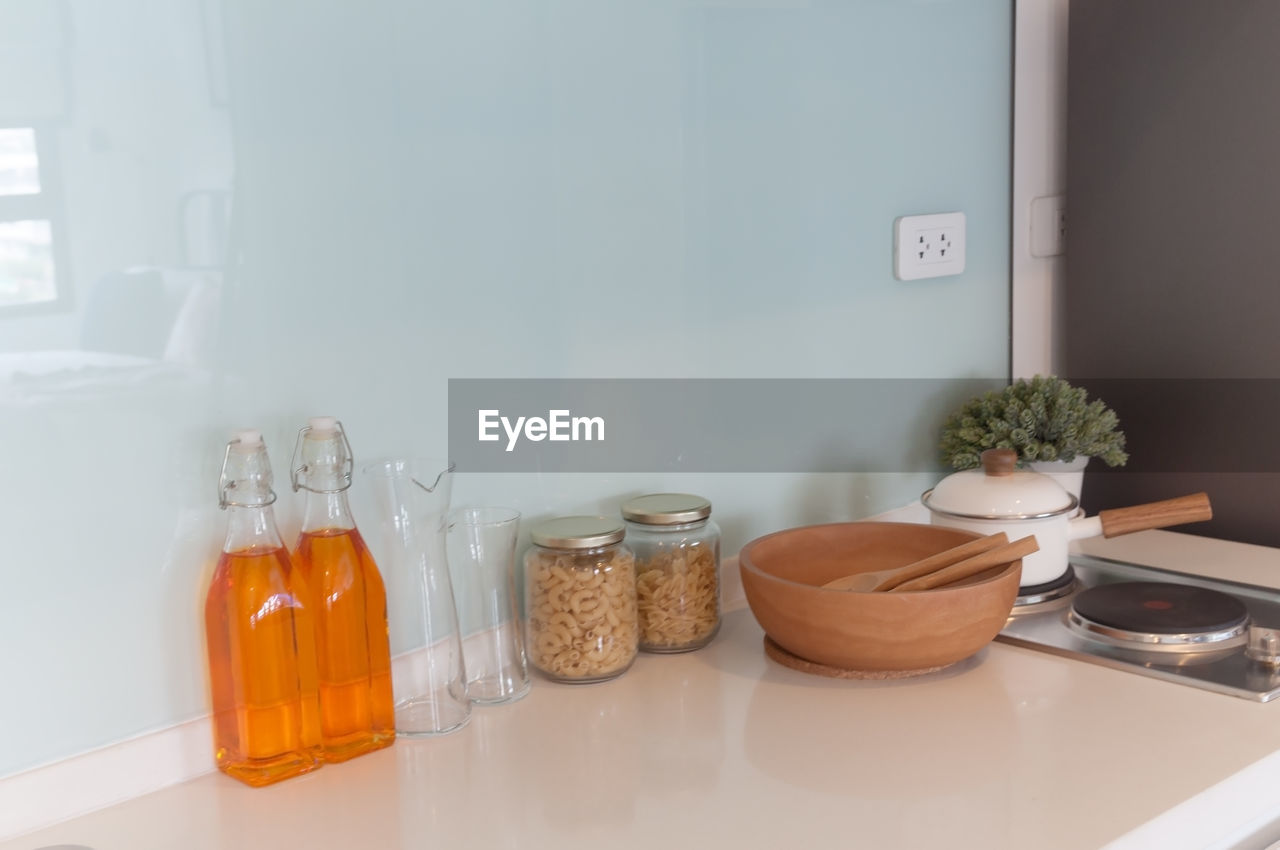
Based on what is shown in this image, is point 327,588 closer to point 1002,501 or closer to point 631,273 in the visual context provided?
point 631,273

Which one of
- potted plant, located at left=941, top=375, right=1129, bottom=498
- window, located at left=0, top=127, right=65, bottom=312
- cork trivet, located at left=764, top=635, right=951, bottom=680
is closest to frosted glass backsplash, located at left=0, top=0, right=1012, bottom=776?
window, located at left=0, top=127, right=65, bottom=312

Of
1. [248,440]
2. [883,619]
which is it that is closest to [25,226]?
[248,440]

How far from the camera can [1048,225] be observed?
6.15ft

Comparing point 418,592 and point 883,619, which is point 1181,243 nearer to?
point 883,619

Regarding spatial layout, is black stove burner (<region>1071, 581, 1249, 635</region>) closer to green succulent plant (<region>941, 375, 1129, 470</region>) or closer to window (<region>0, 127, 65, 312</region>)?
green succulent plant (<region>941, 375, 1129, 470</region>)

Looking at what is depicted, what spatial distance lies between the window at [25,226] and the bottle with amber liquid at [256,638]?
195 mm

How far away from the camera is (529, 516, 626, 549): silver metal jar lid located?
4.01 feet

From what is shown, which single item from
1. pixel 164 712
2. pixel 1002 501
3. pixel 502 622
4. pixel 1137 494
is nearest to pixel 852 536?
pixel 1002 501

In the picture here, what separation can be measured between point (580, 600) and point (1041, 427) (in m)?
0.72

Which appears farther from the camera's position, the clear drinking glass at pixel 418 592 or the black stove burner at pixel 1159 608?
the black stove burner at pixel 1159 608

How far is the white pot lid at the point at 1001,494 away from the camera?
1.43 metres

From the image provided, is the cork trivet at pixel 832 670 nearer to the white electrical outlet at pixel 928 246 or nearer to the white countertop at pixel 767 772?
the white countertop at pixel 767 772

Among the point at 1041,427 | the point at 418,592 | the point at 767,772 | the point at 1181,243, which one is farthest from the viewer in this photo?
the point at 1181,243

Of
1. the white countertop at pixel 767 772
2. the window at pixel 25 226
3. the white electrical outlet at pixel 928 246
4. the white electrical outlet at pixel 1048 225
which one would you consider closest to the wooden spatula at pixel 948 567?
the white countertop at pixel 767 772
